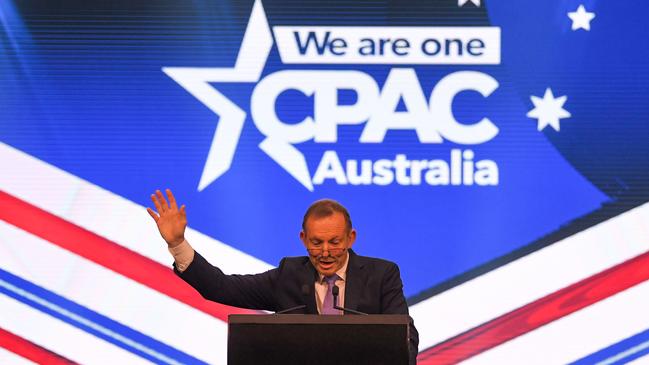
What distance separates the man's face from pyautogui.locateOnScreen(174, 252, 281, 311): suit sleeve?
21cm

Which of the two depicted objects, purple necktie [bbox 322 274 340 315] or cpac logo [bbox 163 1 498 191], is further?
cpac logo [bbox 163 1 498 191]

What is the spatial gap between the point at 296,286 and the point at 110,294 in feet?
6.86

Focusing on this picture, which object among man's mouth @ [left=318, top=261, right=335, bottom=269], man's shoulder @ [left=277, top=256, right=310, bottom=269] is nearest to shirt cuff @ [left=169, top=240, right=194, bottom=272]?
man's shoulder @ [left=277, top=256, right=310, bottom=269]

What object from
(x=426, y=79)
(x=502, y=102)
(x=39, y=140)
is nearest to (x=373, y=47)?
(x=426, y=79)

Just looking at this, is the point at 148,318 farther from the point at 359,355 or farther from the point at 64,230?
the point at 359,355

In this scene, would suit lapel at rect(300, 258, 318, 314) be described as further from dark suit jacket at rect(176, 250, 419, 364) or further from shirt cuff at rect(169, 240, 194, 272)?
shirt cuff at rect(169, 240, 194, 272)

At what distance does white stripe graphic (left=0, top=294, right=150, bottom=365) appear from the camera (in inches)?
208

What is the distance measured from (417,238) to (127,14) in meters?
1.81

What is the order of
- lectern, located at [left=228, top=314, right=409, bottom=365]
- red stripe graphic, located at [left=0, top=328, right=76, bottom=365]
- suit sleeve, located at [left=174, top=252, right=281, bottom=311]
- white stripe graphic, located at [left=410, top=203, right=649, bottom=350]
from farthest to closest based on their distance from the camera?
red stripe graphic, located at [left=0, top=328, right=76, bottom=365] → white stripe graphic, located at [left=410, top=203, right=649, bottom=350] → suit sleeve, located at [left=174, top=252, right=281, bottom=311] → lectern, located at [left=228, top=314, right=409, bottom=365]

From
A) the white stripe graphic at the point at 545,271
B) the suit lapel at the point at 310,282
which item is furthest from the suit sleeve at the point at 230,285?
the white stripe graphic at the point at 545,271

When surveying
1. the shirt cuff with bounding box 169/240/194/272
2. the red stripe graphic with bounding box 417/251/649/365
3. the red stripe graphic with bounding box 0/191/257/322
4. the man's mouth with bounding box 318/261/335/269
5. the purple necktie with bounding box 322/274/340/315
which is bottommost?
the purple necktie with bounding box 322/274/340/315

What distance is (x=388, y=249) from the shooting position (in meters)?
5.24

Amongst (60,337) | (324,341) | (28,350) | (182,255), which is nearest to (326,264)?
(182,255)

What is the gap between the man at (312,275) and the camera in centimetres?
335
